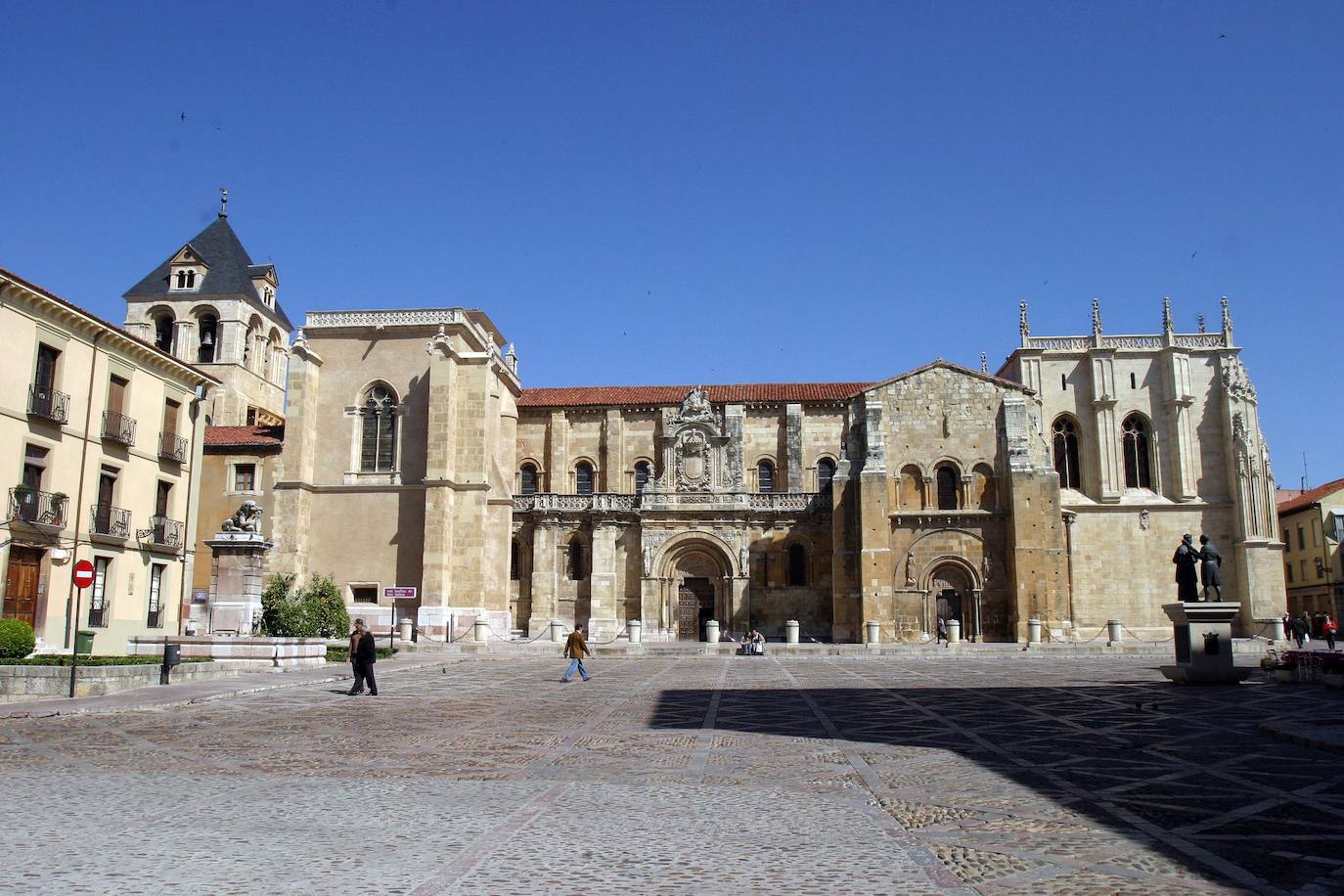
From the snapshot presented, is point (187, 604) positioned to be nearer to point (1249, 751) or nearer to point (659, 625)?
point (659, 625)

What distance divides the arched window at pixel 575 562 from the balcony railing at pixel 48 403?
21.8 metres

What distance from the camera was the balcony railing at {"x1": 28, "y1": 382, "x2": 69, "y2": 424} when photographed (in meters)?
25.5


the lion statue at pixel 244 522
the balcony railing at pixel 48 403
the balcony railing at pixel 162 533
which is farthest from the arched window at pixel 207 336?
the lion statue at pixel 244 522

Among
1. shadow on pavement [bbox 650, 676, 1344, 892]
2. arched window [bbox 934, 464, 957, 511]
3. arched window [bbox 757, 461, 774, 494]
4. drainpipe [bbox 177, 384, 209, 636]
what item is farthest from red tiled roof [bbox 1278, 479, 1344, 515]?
drainpipe [bbox 177, 384, 209, 636]

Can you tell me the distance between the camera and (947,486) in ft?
143

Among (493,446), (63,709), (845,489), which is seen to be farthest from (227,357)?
(63,709)

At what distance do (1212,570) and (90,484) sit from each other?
27.6 m

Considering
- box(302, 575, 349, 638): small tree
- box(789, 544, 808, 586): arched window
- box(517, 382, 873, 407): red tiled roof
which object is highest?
box(517, 382, 873, 407): red tiled roof

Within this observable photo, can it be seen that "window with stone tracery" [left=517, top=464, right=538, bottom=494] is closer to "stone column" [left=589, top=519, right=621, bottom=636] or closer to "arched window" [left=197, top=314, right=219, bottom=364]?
"stone column" [left=589, top=519, right=621, bottom=636]

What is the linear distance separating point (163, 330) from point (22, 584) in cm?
3673

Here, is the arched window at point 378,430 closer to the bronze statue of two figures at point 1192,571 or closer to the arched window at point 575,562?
the arched window at point 575,562

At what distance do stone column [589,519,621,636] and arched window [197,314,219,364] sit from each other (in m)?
27.6

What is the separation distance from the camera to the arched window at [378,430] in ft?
134

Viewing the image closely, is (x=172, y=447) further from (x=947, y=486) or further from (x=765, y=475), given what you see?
(x=947, y=486)
